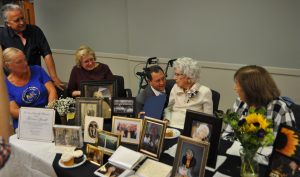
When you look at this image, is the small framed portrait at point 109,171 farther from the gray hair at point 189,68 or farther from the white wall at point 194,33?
the white wall at point 194,33

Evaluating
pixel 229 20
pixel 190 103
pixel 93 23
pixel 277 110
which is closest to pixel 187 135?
pixel 277 110

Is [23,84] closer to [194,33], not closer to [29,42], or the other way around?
[29,42]

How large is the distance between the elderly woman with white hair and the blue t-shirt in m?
1.22

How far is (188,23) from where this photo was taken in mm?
3779

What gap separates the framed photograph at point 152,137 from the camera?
159cm

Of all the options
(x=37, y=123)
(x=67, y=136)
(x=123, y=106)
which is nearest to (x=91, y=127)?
(x=67, y=136)

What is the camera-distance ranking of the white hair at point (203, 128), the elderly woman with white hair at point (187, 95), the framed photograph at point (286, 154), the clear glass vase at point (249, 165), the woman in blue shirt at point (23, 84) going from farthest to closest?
the woman in blue shirt at point (23, 84), the elderly woman with white hair at point (187, 95), the white hair at point (203, 128), the clear glass vase at point (249, 165), the framed photograph at point (286, 154)

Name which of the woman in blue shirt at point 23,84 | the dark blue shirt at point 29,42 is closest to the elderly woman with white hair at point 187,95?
the woman in blue shirt at point 23,84

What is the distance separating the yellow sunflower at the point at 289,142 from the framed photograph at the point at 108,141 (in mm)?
885

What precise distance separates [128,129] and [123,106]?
27 centimetres

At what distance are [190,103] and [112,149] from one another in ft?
3.26

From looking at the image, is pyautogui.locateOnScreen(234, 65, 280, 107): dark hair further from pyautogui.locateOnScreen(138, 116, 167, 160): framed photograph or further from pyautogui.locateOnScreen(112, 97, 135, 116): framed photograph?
pyautogui.locateOnScreen(112, 97, 135, 116): framed photograph

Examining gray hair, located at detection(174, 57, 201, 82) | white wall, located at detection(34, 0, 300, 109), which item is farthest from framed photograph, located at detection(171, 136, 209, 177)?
white wall, located at detection(34, 0, 300, 109)

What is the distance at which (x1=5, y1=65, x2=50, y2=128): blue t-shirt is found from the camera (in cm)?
258
